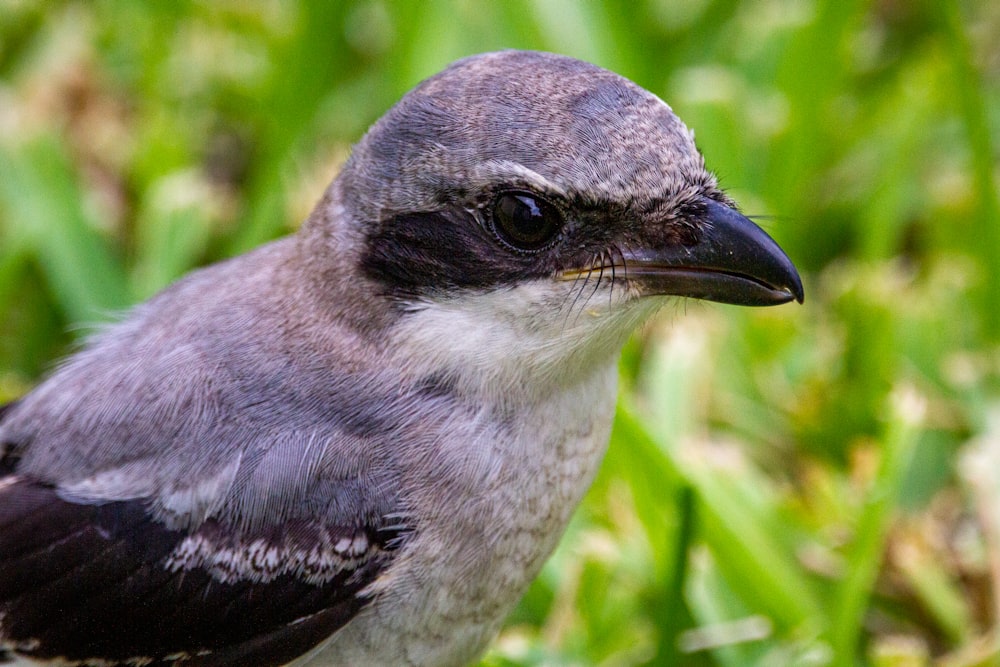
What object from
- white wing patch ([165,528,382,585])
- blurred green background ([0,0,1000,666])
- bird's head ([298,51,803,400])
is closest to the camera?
bird's head ([298,51,803,400])

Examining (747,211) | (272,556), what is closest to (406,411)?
(272,556)

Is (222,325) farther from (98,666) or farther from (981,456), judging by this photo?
(981,456)

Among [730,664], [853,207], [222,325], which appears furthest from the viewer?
[853,207]

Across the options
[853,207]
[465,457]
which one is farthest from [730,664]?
[853,207]

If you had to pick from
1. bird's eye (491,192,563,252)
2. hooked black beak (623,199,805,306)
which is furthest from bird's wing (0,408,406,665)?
hooked black beak (623,199,805,306)

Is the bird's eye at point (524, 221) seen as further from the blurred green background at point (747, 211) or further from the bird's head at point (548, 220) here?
the blurred green background at point (747, 211)

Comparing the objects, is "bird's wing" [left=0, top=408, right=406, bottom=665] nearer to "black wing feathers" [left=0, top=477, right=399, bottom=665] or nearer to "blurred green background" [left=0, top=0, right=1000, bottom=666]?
"black wing feathers" [left=0, top=477, right=399, bottom=665]
